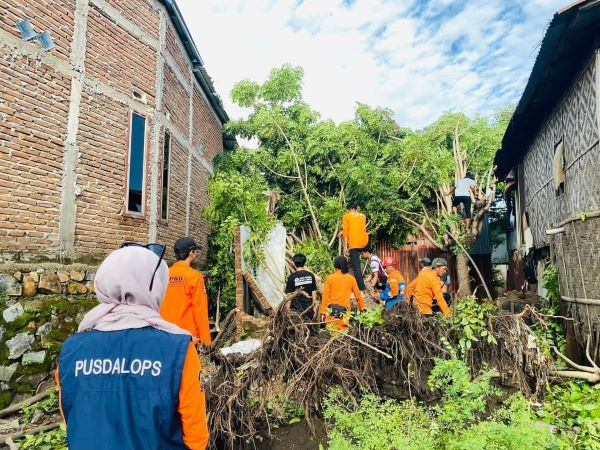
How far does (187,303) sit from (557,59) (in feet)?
18.9

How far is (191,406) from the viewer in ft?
5.40

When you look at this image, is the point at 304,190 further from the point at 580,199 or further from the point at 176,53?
the point at 580,199

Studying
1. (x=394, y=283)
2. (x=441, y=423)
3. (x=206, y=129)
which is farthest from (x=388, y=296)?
(x=206, y=129)

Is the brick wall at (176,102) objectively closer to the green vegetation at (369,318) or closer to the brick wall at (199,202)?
Result: the brick wall at (199,202)

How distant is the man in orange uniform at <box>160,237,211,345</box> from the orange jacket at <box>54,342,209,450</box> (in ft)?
7.98

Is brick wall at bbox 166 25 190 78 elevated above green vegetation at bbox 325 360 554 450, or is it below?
above

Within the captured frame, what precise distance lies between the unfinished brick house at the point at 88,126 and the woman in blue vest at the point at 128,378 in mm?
4666

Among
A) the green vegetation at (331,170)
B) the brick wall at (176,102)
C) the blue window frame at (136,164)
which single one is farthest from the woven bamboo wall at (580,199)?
the brick wall at (176,102)

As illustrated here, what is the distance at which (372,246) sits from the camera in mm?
11938

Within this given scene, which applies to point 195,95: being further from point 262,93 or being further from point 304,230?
point 304,230

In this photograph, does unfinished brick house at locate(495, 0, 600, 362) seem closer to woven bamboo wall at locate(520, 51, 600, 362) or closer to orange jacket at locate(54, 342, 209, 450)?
woven bamboo wall at locate(520, 51, 600, 362)

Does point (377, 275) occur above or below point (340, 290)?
above

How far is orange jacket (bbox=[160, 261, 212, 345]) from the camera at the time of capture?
13.5 ft

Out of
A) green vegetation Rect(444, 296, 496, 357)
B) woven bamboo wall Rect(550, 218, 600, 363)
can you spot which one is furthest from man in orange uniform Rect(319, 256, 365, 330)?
woven bamboo wall Rect(550, 218, 600, 363)
